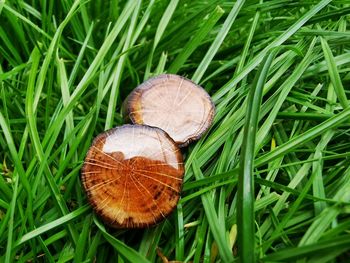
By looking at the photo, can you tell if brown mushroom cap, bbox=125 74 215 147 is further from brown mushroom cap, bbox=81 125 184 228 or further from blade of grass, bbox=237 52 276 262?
blade of grass, bbox=237 52 276 262

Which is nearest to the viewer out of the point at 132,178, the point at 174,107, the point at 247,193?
the point at 247,193

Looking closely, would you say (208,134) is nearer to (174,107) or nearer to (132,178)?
(174,107)

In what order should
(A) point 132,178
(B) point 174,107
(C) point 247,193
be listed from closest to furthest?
(C) point 247,193 → (A) point 132,178 → (B) point 174,107

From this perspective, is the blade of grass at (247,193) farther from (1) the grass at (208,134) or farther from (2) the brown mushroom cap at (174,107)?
(2) the brown mushroom cap at (174,107)

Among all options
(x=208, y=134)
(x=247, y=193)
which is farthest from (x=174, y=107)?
(x=247, y=193)

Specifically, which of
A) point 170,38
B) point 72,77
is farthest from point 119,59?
point 170,38

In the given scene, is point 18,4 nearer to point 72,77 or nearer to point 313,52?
point 72,77

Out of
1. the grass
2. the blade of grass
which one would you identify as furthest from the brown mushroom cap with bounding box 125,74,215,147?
the blade of grass
